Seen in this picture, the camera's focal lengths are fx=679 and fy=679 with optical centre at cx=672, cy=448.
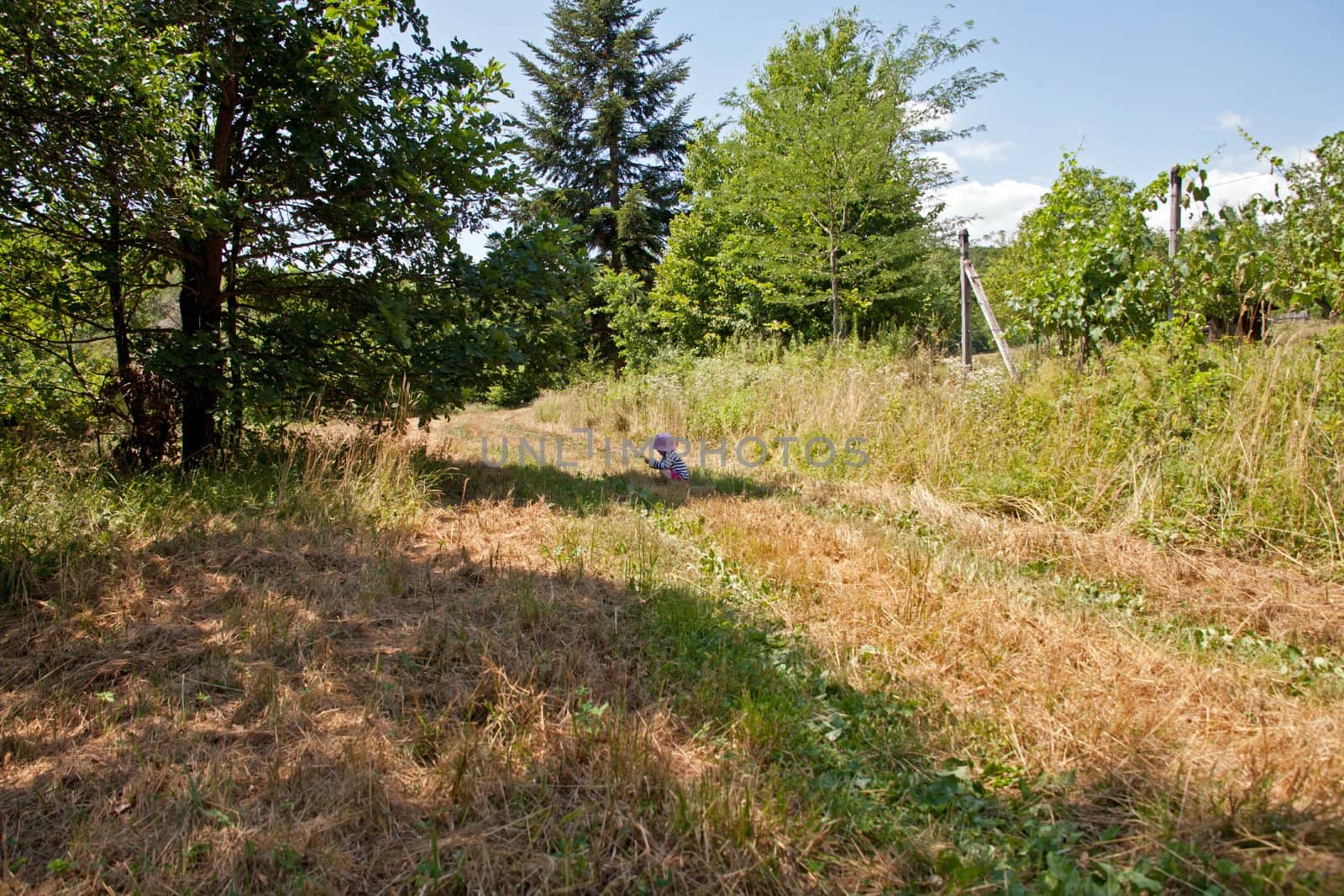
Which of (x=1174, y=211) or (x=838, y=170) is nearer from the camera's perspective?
(x=1174, y=211)

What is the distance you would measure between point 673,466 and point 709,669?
4692mm

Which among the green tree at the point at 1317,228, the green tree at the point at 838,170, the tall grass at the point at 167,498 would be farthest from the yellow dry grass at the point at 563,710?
the green tree at the point at 838,170

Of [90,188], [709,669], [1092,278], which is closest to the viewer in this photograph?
[709,669]

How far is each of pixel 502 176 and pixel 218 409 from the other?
10.7 ft

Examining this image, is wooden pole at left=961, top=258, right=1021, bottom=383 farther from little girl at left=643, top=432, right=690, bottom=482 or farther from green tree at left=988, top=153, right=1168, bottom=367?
little girl at left=643, top=432, right=690, bottom=482

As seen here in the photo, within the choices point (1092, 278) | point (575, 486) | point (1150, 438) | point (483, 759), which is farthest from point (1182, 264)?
point (483, 759)

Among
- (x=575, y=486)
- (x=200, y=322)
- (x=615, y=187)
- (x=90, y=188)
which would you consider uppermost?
(x=615, y=187)

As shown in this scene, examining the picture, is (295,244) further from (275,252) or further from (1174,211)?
(1174,211)

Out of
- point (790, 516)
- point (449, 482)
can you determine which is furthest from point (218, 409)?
point (790, 516)

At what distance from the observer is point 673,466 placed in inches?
305

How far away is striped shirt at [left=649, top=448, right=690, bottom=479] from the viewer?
7711mm

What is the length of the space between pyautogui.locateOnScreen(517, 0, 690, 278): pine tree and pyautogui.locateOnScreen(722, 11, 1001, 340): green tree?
5.49m

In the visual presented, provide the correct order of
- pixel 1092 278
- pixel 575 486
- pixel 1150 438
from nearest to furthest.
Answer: pixel 1150 438 < pixel 575 486 < pixel 1092 278

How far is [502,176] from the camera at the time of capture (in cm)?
647
